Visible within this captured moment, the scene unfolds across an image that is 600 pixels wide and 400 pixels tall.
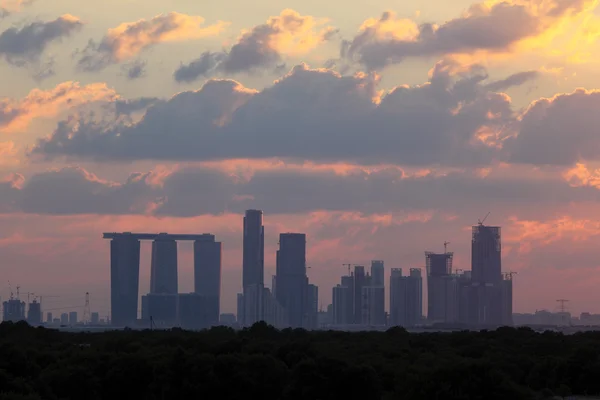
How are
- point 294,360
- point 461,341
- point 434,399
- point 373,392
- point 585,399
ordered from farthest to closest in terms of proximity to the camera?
point 461,341, point 294,360, point 585,399, point 373,392, point 434,399

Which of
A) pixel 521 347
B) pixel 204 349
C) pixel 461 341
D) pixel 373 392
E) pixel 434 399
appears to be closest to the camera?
pixel 434 399

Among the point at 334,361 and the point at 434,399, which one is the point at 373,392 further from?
the point at 434,399

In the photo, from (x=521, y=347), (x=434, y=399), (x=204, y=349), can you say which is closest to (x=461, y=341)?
(x=521, y=347)

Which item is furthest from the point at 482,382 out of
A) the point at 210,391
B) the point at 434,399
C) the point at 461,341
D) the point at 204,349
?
the point at 461,341

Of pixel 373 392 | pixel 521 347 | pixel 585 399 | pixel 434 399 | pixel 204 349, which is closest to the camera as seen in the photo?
pixel 434 399

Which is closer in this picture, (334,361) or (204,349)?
(334,361)

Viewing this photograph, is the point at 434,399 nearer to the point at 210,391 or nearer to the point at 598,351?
the point at 210,391

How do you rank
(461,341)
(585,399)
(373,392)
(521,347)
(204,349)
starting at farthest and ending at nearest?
(461,341)
(521,347)
(204,349)
(585,399)
(373,392)

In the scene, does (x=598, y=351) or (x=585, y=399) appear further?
(x=598, y=351)

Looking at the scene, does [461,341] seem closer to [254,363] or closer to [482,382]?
[254,363]
